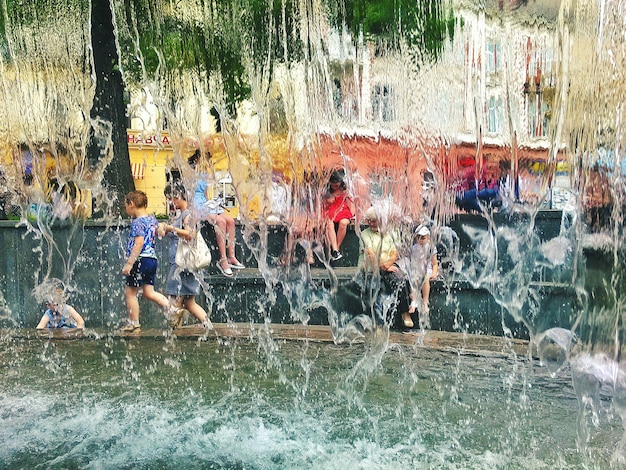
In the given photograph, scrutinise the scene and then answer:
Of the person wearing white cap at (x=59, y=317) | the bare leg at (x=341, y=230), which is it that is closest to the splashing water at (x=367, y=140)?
the bare leg at (x=341, y=230)

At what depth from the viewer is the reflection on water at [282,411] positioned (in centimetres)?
336

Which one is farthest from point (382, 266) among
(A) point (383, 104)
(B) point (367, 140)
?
(A) point (383, 104)

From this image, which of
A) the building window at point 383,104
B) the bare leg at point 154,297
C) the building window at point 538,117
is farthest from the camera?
the bare leg at point 154,297

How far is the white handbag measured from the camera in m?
6.77

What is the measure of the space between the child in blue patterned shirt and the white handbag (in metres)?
0.28

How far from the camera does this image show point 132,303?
6.75 metres

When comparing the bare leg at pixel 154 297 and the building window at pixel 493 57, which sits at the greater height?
the building window at pixel 493 57

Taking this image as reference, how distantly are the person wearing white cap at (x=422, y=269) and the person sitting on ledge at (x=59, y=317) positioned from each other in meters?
3.50

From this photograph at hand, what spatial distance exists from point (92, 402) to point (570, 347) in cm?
372

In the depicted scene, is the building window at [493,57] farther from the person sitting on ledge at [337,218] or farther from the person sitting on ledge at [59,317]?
the person sitting on ledge at [59,317]

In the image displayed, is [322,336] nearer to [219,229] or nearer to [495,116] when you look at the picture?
[495,116]

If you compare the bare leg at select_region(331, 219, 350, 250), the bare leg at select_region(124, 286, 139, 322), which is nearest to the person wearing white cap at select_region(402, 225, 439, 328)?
the bare leg at select_region(331, 219, 350, 250)

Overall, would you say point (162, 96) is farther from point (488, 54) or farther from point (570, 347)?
point (570, 347)

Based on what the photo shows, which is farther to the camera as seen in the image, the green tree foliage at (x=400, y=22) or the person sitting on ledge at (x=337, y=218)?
the person sitting on ledge at (x=337, y=218)
